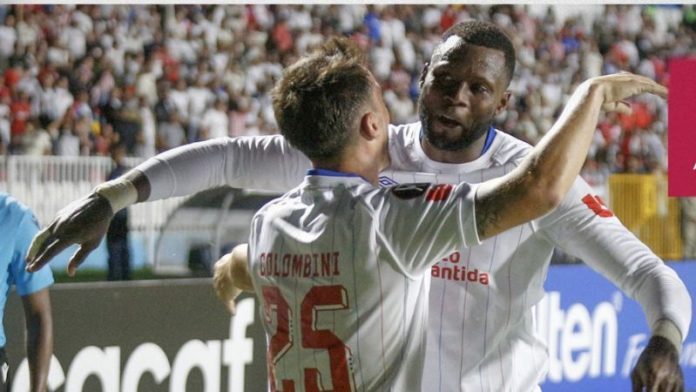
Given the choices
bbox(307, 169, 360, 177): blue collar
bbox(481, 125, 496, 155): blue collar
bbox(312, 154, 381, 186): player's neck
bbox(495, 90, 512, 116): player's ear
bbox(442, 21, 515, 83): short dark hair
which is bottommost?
bbox(307, 169, 360, 177): blue collar

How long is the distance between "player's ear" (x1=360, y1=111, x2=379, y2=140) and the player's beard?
43cm

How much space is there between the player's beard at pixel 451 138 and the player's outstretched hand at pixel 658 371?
1.75ft

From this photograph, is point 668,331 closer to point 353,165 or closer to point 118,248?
point 353,165

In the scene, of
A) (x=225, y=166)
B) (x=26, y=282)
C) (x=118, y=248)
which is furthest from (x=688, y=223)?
(x=225, y=166)

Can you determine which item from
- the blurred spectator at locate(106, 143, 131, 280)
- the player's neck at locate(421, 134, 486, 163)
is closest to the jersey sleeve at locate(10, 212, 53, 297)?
the blurred spectator at locate(106, 143, 131, 280)

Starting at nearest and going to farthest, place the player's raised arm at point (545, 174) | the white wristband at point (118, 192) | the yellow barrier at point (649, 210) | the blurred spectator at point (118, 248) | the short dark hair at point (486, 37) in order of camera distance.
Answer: the player's raised arm at point (545, 174) < the white wristband at point (118, 192) < the short dark hair at point (486, 37) < the blurred spectator at point (118, 248) < the yellow barrier at point (649, 210)

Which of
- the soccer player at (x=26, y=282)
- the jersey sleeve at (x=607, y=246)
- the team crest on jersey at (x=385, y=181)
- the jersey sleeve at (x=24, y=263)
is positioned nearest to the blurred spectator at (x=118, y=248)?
the soccer player at (x=26, y=282)

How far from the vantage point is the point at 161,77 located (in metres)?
5.14

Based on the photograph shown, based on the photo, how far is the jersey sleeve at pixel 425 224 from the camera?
5.17 feet

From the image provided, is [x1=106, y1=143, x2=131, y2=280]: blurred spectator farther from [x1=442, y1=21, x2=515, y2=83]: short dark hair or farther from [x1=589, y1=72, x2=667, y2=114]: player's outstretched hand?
[x1=589, y1=72, x2=667, y2=114]: player's outstretched hand

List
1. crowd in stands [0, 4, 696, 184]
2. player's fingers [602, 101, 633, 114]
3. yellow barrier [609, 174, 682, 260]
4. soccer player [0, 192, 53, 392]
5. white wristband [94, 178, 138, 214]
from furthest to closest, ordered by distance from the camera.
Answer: yellow barrier [609, 174, 682, 260], crowd in stands [0, 4, 696, 184], soccer player [0, 192, 53, 392], white wristband [94, 178, 138, 214], player's fingers [602, 101, 633, 114]

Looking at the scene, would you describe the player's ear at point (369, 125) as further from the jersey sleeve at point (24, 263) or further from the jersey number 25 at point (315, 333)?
the jersey sleeve at point (24, 263)

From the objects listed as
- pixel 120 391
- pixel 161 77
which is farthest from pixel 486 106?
pixel 161 77

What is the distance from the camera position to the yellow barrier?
5844 millimetres
